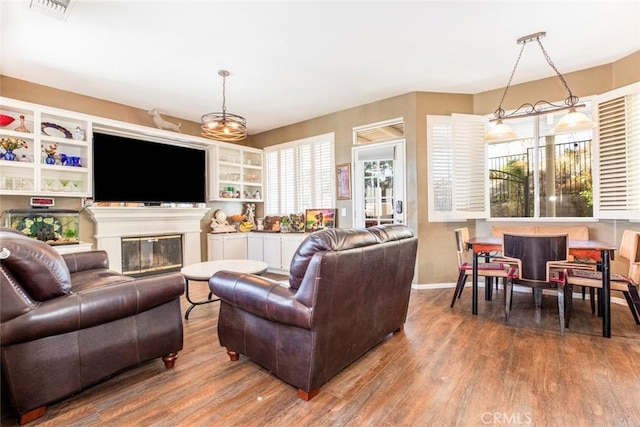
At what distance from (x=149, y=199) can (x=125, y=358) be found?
3411 millimetres

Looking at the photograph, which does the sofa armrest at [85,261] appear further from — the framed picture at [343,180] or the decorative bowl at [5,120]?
the framed picture at [343,180]

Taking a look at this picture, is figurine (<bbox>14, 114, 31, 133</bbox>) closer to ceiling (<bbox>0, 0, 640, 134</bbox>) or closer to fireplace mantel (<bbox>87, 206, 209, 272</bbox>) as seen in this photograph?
ceiling (<bbox>0, 0, 640, 134</bbox>)

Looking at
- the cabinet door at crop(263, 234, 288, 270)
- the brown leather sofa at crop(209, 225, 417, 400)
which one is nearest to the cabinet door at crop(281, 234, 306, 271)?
the cabinet door at crop(263, 234, 288, 270)

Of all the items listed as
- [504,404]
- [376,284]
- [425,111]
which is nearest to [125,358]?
[376,284]

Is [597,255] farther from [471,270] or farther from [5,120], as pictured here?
[5,120]

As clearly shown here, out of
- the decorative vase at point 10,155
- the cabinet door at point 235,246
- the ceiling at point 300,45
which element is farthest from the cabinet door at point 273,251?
the decorative vase at point 10,155

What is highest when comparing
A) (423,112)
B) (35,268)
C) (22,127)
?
(423,112)

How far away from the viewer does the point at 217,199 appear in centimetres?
560

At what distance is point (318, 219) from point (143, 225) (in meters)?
2.82

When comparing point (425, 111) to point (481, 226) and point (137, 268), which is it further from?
point (137, 268)

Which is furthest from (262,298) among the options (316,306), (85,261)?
(85,261)

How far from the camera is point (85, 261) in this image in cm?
300

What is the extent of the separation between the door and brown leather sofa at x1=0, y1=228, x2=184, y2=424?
3.41 meters

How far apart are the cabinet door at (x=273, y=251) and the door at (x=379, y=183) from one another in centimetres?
146
